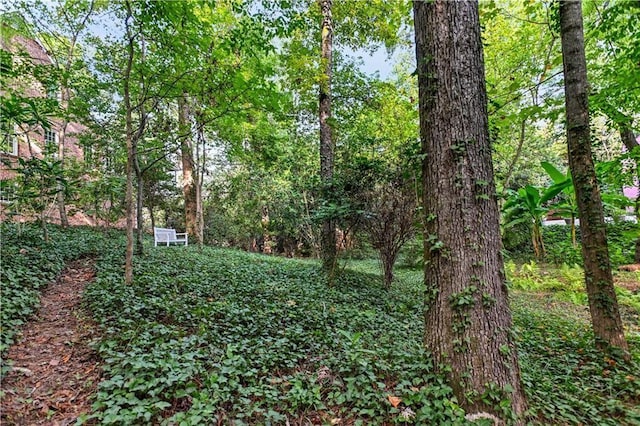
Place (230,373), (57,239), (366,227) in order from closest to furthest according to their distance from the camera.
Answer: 1. (230,373)
2. (366,227)
3. (57,239)

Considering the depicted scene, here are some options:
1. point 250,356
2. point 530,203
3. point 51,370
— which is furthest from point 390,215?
point 51,370

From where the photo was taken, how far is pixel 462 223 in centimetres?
238

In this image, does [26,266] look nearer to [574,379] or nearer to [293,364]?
[293,364]

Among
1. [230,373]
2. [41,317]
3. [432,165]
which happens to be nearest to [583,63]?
[432,165]

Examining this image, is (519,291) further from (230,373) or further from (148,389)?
(148,389)

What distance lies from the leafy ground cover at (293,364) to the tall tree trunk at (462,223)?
24cm

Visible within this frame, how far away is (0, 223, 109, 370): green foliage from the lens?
313 centimetres

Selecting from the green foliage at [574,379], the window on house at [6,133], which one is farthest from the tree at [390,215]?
the window on house at [6,133]

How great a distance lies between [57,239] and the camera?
261 inches

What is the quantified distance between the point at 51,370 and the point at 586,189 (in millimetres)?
5319

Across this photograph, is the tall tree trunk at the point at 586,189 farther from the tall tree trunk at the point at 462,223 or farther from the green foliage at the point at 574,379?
the tall tree trunk at the point at 462,223

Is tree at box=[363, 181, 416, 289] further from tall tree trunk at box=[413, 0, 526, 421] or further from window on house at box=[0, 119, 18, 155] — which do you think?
window on house at box=[0, 119, 18, 155]

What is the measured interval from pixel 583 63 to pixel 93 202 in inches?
435

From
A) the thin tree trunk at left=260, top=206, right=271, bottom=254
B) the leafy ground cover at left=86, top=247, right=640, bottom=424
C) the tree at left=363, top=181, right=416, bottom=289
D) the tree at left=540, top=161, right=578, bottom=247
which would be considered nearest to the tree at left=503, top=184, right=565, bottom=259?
the tree at left=540, top=161, right=578, bottom=247
